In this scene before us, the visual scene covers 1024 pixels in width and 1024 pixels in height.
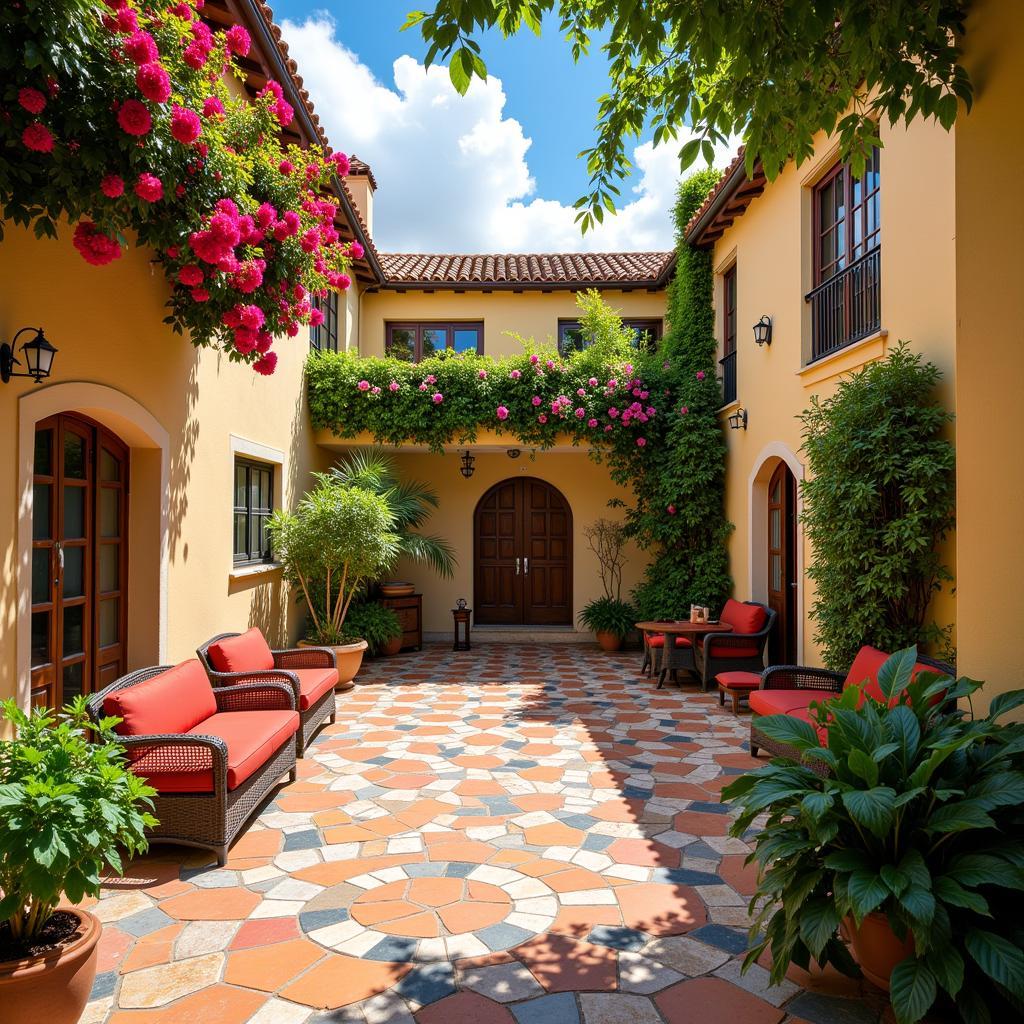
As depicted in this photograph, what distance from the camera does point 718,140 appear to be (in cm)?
333

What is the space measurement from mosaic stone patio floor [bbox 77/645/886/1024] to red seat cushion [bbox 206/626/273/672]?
36.7 inches

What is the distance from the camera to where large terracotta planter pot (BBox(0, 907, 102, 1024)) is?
2264 mm

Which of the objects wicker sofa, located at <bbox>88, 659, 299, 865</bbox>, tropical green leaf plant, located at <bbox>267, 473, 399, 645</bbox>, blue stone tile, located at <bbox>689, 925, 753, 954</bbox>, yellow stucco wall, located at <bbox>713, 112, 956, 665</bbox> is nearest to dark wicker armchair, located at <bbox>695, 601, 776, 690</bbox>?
yellow stucco wall, located at <bbox>713, 112, 956, 665</bbox>

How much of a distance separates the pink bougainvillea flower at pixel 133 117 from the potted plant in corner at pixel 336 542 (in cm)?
497

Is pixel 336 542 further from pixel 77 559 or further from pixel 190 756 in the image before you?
pixel 190 756

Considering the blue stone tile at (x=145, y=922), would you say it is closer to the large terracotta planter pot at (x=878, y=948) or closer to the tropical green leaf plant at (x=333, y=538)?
the large terracotta planter pot at (x=878, y=948)

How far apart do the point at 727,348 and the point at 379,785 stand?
7991 mm

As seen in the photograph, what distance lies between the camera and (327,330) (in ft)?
35.0

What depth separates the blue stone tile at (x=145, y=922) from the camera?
3.17 meters

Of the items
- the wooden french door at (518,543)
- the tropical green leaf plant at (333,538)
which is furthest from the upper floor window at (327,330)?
the wooden french door at (518,543)

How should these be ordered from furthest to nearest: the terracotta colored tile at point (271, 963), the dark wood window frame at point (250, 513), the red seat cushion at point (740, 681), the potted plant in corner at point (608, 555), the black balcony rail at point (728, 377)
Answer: the potted plant in corner at point (608, 555) → the black balcony rail at point (728, 377) → the dark wood window frame at point (250, 513) → the red seat cushion at point (740, 681) → the terracotta colored tile at point (271, 963)

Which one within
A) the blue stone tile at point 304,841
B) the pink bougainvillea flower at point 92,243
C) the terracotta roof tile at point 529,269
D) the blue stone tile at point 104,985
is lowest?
the blue stone tile at point 304,841

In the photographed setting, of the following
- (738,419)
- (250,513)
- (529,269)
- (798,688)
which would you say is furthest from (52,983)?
(529,269)

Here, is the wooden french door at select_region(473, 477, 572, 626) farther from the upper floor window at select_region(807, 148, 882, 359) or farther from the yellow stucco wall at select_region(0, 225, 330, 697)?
the upper floor window at select_region(807, 148, 882, 359)
